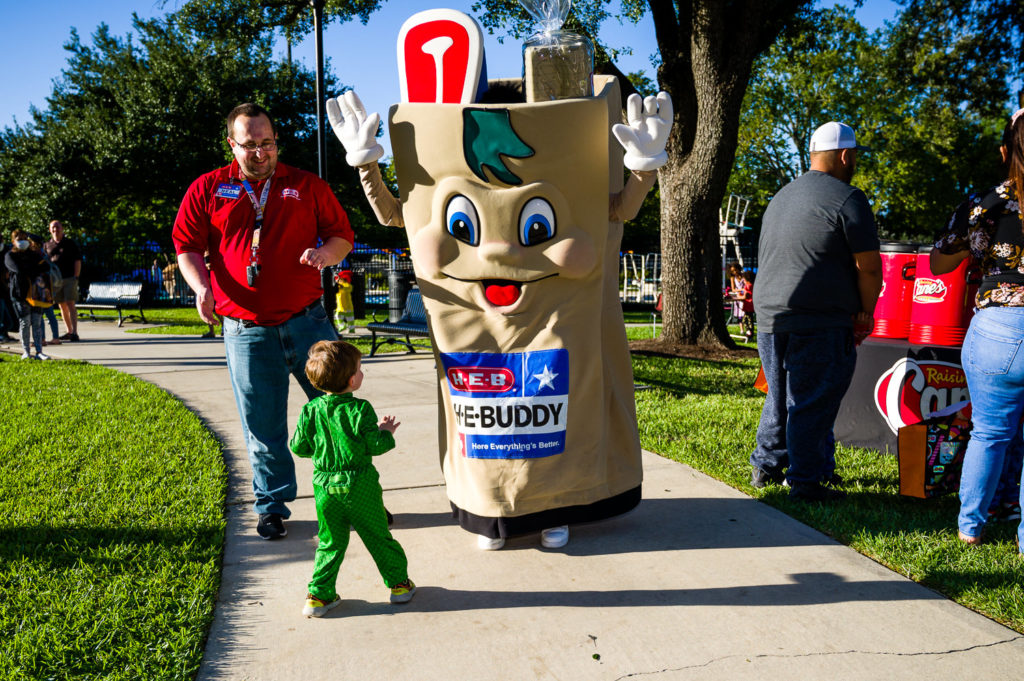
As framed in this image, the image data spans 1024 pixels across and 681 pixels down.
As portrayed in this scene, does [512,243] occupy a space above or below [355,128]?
below

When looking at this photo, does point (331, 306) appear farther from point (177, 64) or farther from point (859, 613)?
point (177, 64)

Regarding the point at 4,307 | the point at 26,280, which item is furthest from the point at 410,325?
the point at 4,307

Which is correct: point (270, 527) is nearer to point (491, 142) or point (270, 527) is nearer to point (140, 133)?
point (491, 142)

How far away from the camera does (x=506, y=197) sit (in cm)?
324

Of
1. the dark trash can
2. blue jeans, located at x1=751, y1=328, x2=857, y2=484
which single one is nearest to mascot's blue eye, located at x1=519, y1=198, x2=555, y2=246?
blue jeans, located at x1=751, y1=328, x2=857, y2=484

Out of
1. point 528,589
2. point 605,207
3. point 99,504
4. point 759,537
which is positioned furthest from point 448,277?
point 99,504

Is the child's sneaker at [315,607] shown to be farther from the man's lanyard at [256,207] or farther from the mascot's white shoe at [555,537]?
the man's lanyard at [256,207]

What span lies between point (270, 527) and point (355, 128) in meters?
1.93

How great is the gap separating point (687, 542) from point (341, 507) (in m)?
1.67

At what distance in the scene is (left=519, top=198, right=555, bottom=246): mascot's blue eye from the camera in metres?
3.26

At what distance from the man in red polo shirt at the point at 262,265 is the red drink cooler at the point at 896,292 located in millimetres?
3450

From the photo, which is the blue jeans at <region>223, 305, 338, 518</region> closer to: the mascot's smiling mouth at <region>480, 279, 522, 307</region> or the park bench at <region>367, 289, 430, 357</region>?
the mascot's smiling mouth at <region>480, 279, 522, 307</region>

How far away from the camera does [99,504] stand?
417 cm

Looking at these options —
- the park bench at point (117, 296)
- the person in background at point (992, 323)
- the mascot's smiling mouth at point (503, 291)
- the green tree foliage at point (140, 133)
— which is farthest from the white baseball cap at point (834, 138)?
the green tree foliage at point (140, 133)
